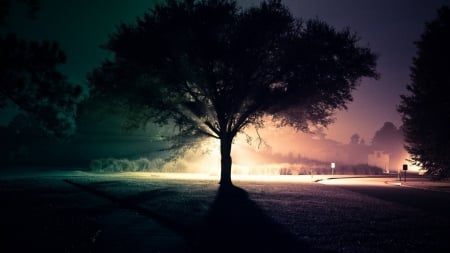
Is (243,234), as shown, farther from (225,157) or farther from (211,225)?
(225,157)

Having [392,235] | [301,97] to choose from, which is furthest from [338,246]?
[301,97]

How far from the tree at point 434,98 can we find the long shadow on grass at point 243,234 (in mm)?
23414

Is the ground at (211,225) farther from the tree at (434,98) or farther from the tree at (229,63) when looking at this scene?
the tree at (434,98)

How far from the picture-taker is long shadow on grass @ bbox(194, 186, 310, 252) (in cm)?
902

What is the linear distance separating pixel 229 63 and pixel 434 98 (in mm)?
18443

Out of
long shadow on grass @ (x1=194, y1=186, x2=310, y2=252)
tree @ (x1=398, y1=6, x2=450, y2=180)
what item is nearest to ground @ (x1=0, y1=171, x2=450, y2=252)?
long shadow on grass @ (x1=194, y1=186, x2=310, y2=252)

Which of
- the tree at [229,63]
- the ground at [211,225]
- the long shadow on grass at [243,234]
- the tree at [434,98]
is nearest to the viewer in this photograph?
the long shadow on grass at [243,234]

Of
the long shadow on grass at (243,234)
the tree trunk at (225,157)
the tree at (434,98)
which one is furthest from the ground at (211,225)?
the tree at (434,98)

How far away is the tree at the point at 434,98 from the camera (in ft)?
106

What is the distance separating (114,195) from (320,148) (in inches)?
4598

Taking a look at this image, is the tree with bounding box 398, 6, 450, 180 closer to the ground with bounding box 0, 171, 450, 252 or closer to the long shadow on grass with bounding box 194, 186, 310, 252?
the ground with bounding box 0, 171, 450, 252

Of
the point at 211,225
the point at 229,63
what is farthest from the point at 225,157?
the point at 211,225

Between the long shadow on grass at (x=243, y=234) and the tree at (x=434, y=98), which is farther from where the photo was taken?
the tree at (x=434, y=98)

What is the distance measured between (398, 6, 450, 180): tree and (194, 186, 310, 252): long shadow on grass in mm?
23414
